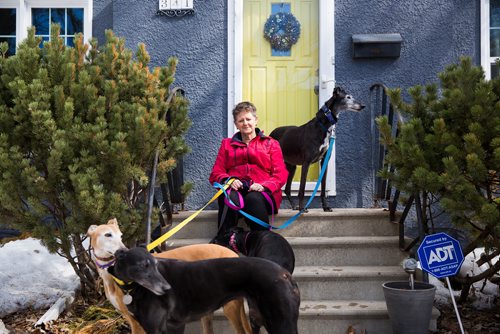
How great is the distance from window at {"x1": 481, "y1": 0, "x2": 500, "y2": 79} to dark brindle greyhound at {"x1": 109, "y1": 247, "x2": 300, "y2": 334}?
4.48 m

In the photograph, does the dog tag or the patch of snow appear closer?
the dog tag

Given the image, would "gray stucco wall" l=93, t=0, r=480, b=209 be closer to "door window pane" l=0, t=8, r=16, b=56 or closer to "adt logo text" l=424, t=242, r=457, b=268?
"door window pane" l=0, t=8, r=16, b=56

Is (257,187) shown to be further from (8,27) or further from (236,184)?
(8,27)

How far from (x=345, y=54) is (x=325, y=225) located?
225cm

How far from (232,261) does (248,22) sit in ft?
13.8

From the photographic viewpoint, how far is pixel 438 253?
3.87 m

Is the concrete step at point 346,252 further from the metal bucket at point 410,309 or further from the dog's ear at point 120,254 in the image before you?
the dog's ear at point 120,254

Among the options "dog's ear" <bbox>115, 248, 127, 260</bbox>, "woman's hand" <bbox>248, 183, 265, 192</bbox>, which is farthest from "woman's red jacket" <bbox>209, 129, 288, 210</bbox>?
"dog's ear" <bbox>115, 248, 127, 260</bbox>

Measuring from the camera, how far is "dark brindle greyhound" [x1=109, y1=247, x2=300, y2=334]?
2.84m

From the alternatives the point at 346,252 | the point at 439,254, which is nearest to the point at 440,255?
the point at 439,254

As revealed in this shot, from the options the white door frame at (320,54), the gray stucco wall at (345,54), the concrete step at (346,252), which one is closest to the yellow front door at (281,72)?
the white door frame at (320,54)

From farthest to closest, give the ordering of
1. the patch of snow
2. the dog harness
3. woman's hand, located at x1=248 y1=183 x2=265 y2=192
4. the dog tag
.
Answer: the patch of snow
woman's hand, located at x1=248 y1=183 x2=265 y2=192
the dog harness
the dog tag

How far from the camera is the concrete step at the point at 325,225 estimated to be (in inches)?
199

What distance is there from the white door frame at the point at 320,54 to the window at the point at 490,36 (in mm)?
1710
